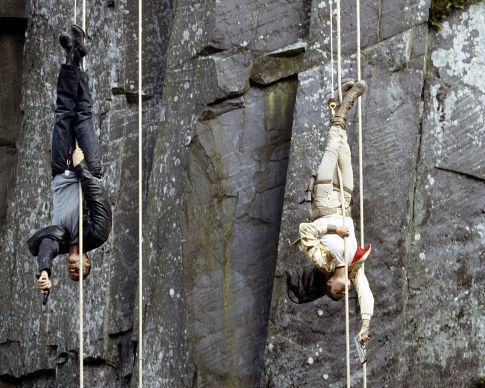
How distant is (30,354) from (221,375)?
1.59 meters

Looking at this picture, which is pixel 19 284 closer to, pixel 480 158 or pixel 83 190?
pixel 83 190

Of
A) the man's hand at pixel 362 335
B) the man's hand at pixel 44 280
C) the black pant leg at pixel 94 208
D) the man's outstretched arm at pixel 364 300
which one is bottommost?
the man's hand at pixel 362 335

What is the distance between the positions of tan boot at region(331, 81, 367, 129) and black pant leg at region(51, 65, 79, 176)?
5.29 feet

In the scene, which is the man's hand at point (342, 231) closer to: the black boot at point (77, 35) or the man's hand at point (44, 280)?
the man's hand at point (44, 280)

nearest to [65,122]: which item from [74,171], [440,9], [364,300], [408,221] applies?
[74,171]

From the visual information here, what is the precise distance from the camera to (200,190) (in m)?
9.60

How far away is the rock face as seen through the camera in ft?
30.0

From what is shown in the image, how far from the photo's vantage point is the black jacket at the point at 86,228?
27.6ft

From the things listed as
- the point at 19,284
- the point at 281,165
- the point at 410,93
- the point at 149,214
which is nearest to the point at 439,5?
the point at 410,93

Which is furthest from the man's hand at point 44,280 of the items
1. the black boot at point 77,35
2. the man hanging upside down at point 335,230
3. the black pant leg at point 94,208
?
the man hanging upside down at point 335,230

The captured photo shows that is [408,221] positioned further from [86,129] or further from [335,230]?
[86,129]

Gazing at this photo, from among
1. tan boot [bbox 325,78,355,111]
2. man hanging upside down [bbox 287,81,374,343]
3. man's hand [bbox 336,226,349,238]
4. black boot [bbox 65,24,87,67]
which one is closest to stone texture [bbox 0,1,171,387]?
black boot [bbox 65,24,87,67]

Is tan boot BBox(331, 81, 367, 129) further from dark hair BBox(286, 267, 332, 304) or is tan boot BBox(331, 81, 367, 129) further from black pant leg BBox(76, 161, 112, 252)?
black pant leg BBox(76, 161, 112, 252)

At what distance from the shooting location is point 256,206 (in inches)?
377
